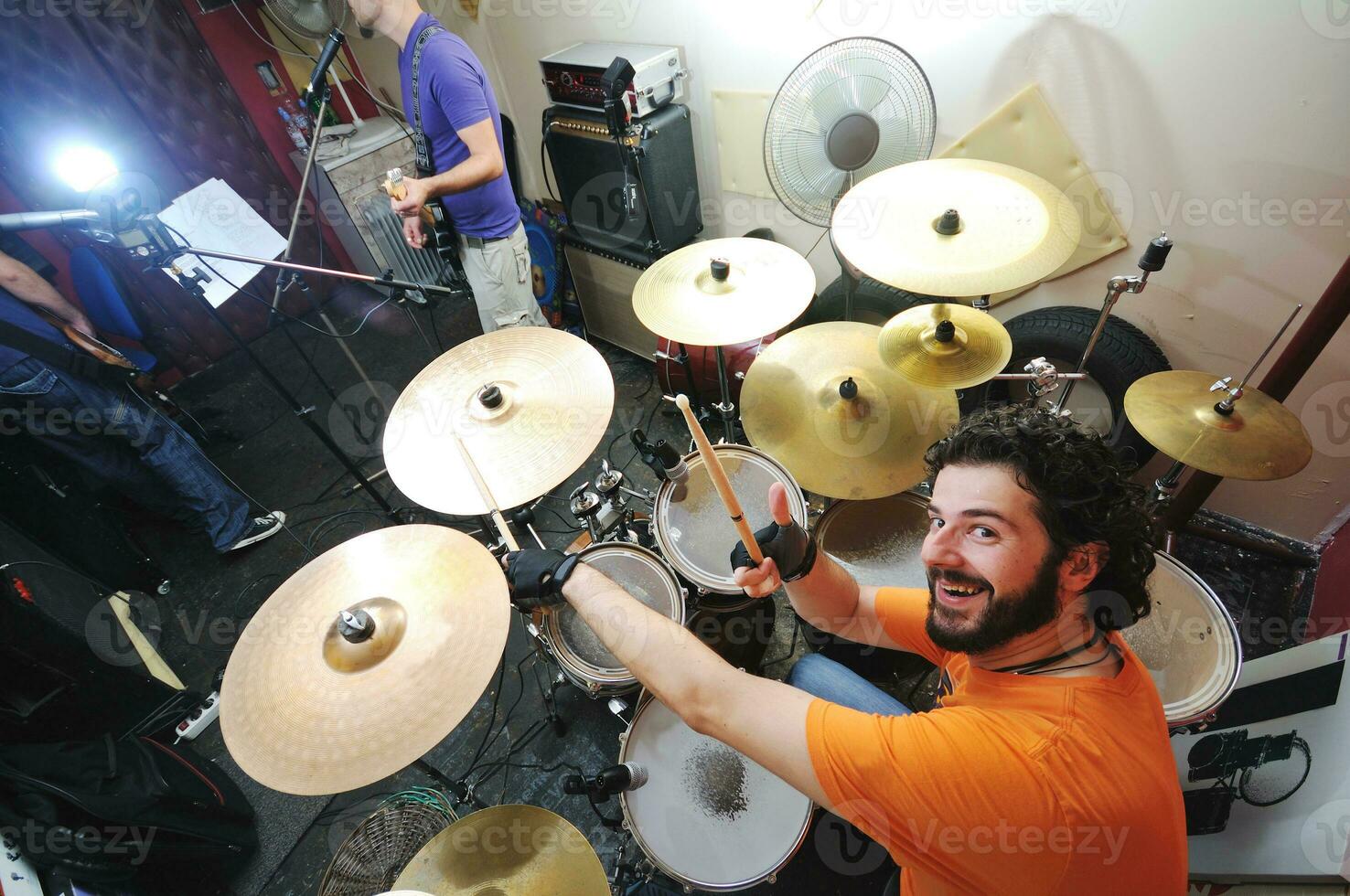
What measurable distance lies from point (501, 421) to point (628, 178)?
1.82 m

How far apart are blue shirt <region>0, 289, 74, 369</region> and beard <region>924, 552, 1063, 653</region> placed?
348 centimetres

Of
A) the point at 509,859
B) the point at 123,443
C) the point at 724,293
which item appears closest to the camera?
the point at 509,859

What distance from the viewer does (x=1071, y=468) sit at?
1200 mm

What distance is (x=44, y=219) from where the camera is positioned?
164cm

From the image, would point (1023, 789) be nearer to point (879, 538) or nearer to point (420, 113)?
point (879, 538)

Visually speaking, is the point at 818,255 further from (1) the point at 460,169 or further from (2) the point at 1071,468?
(2) the point at 1071,468

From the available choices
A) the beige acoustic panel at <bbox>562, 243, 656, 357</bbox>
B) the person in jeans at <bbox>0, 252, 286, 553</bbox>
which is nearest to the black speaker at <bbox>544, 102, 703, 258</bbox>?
the beige acoustic panel at <bbox>562, 243, 656, 357</bbox>

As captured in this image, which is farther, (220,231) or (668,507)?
(220,231)

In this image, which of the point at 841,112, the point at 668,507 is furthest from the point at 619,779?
A: the point at 841,112

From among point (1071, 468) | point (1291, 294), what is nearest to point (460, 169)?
point (1071, 468)

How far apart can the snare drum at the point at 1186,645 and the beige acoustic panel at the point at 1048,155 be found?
1216 mm

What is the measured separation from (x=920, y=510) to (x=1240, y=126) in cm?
164

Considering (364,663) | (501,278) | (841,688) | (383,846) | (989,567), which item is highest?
(989,567)

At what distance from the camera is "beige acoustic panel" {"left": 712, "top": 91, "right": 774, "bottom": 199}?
2900mm
